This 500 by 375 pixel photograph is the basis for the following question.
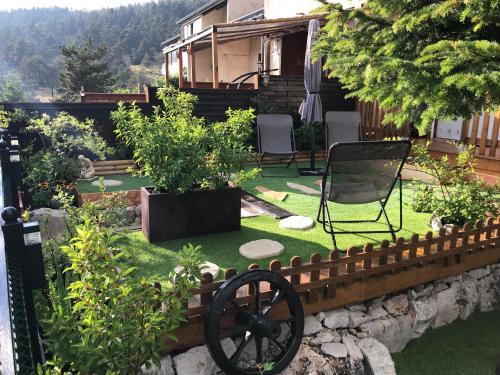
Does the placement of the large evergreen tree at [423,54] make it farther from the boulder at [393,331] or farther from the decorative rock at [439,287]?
the boulder at [393,331]

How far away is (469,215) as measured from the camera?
4188 millimetres

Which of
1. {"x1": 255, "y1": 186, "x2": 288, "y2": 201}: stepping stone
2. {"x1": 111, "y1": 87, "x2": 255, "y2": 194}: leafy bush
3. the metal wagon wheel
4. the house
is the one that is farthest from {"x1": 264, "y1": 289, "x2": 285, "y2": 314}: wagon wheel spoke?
the house

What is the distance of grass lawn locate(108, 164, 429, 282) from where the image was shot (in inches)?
138

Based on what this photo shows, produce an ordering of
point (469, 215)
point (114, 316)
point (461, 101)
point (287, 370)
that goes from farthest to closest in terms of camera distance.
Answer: point (469, 215)
point (461, 101)
point (287, 370)
point (114, 316)

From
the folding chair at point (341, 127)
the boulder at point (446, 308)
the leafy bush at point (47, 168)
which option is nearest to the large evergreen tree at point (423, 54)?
the boulder at point (446, 308)

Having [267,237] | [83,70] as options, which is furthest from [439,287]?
[83,70]

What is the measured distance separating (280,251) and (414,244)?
3.90ft

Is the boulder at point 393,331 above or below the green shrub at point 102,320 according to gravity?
below

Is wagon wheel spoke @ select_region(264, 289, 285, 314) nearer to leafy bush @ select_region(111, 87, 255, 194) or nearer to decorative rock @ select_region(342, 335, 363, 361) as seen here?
decorative rock @ select_region(342, 335, 363, 361)

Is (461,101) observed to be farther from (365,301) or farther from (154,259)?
(154,259)

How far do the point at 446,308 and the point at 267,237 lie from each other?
6.01 feet

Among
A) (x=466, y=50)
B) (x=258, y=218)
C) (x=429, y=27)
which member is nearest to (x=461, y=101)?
(x=466, y=50)

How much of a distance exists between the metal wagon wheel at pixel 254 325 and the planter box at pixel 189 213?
1.33 m

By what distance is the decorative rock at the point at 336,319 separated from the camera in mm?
3184
